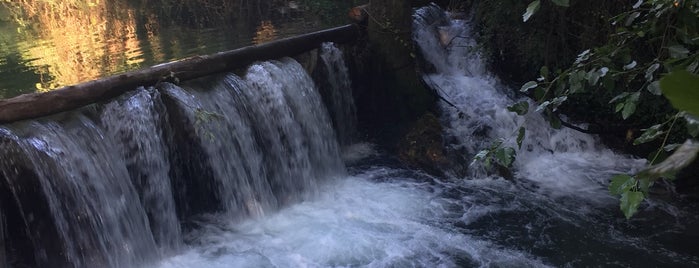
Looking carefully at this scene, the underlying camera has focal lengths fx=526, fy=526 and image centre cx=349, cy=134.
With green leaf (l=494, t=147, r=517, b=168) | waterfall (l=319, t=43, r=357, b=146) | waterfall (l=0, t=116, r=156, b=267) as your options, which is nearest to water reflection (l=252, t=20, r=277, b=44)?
waterfall (l=319, t=43, r=357, b=146)

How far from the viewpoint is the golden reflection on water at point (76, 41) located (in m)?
6.85

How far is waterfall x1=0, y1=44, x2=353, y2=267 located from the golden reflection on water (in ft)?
6.54

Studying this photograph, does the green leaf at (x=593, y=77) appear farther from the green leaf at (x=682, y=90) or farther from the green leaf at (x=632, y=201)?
the green leaf at (x=682, y=90)

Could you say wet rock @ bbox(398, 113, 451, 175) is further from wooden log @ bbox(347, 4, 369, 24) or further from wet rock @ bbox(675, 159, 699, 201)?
wet rock @ bbox(675, 159, 699, 201)

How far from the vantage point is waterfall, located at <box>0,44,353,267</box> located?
12.3 ft

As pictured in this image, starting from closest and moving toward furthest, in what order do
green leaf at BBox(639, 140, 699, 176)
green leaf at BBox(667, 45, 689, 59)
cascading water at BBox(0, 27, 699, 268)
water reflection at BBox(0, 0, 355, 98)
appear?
green leaf at BBox(639, 140, 699, 176)
green leaf at BBox(667, 45, 689, 59)
cascading water at BBox(0, 27, 699, 268)
water reflection at BBox(0, 0, 355, 98)

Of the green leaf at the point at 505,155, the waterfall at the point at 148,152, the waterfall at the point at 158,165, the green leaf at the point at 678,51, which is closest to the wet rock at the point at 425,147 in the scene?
the waterfall at the point at 158,165

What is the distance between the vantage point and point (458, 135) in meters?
6.64

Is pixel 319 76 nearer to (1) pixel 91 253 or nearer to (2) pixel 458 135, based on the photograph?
(2) pixel 458 135

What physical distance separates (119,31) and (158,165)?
733 cm

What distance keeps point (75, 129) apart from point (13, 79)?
3314 mm

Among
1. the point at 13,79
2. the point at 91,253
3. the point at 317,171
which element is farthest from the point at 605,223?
the point at 13,79

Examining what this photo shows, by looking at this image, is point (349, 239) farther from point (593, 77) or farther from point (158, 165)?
point (593, 77)

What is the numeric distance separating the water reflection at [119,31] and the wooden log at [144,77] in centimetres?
177
